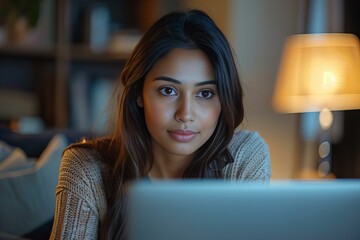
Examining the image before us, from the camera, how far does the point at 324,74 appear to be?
278cm

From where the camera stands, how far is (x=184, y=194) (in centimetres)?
78

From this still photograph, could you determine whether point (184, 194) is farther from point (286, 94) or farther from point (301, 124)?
point (301, 124)

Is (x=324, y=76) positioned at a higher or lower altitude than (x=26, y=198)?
higher

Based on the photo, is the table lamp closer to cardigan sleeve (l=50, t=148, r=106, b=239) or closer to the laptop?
cardigan sleeve (l=50, t=148, r=106, b=239)

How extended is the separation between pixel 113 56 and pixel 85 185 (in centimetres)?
254

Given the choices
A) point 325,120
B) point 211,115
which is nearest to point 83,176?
point 211,115

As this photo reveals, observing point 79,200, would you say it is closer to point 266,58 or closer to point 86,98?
point 266,58

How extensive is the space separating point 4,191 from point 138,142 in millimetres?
527

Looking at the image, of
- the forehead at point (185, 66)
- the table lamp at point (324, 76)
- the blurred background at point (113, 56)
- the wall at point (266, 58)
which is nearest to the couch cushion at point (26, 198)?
the forehead at point (185, 66)

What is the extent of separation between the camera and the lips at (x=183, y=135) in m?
1.39

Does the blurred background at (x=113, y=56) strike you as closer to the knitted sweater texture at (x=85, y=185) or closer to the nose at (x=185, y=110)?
the knitted sweater texture at (x=85, y=185)

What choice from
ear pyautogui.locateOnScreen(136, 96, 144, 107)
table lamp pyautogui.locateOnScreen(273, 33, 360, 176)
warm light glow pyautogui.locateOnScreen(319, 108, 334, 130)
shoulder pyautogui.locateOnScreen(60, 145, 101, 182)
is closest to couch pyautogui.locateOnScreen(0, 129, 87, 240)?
shoulder pyautogui.locateOnScreen(60, 145, 101, 182)

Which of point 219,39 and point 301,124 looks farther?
point 301,124

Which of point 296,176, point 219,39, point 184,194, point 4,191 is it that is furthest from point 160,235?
point 296,176
